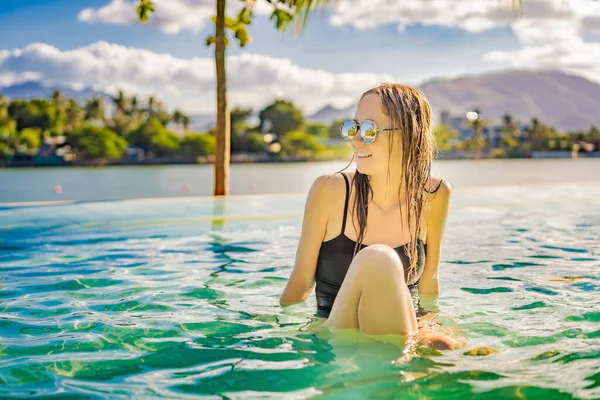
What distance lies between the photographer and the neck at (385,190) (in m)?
2.62

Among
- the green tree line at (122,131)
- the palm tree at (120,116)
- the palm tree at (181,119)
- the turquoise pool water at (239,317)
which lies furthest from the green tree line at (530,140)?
the turquoise pool water at (239,317)

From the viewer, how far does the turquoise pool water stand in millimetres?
2246

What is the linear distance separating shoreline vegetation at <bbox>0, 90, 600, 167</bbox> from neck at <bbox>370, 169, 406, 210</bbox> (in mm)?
71047

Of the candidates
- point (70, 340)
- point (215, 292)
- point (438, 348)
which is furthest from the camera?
point (215, 292)

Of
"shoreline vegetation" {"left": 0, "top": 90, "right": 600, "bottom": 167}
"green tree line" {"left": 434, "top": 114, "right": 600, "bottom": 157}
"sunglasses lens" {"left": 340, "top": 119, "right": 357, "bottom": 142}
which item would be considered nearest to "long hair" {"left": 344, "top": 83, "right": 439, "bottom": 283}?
"sunglasses lens" {"left": 340, "top": 119, "right": 357, "bottom": 142}

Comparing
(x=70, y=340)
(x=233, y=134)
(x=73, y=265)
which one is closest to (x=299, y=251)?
(x=70, y=340)

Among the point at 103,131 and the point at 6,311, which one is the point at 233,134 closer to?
the point at 103,131

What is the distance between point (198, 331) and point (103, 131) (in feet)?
304

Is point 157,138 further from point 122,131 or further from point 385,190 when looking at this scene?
point 385,190

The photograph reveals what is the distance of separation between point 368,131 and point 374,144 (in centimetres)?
5

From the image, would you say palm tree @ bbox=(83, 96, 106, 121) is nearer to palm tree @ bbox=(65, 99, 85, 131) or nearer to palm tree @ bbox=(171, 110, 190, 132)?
palm tree @ bbox=(65, 99, 85, 131)

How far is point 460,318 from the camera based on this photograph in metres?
3.19

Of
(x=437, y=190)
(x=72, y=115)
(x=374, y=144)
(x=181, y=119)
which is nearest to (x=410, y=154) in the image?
(x=374, y=144)

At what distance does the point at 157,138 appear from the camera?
9600 centimetres
